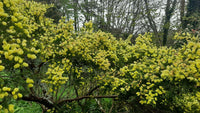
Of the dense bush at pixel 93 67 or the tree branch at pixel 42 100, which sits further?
the tree branch at pixel 42 100

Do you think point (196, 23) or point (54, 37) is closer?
point (54, 37)

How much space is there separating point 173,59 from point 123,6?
40.5 ft

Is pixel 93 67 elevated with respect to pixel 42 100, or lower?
elevated

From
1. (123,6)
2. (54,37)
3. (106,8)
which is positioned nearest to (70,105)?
(54,37)

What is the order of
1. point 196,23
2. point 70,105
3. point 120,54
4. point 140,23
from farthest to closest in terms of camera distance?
point 140,23 < point 196,23 < point 70,105 < point 120,54

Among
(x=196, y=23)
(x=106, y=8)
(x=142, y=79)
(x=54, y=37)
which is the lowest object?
(x=142, y=79)

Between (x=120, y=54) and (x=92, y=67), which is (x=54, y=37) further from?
(x=120, y=54)

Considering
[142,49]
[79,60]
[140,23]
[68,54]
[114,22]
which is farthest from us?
[114,22]

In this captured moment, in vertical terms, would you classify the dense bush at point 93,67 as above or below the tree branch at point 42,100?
above

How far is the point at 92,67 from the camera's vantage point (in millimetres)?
3619

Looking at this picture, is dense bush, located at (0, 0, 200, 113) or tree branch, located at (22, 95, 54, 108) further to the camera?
tree branch, located at (22, 95, 54, 108)

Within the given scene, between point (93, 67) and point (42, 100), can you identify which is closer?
point (42, 100)

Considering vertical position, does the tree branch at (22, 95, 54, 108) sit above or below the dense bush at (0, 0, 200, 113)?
below

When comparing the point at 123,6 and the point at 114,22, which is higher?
the point at 123,6
